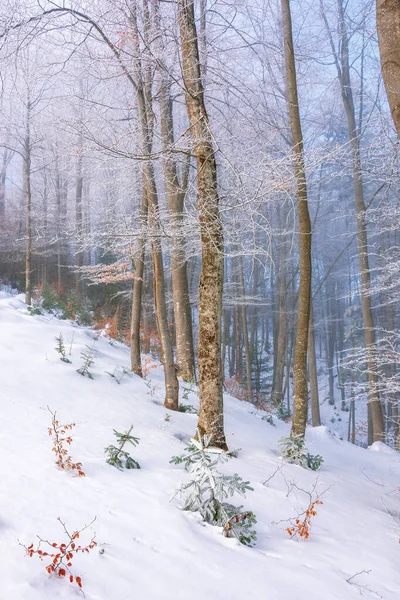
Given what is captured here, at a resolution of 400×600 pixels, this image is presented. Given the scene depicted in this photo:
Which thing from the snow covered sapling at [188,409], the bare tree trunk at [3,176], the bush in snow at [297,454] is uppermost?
the bare tree trunk at [3,176]

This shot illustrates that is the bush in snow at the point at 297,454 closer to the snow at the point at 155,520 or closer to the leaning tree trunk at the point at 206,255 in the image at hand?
the snow at the point at 155,520

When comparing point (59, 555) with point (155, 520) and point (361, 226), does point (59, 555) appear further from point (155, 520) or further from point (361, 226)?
point (361, 226)

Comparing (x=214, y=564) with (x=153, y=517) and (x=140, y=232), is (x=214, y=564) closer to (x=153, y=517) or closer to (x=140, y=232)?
(x=153, y=517)

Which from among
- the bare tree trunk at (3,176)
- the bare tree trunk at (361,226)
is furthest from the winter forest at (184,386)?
the bare tree trunk at (3,176)

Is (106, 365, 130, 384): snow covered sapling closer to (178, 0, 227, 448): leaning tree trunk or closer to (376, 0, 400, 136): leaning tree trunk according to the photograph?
(178, 0, 227, 448): leaning tree trunk

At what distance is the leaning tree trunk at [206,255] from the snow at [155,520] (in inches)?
26.6

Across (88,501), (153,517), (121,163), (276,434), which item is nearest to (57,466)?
(88,501)

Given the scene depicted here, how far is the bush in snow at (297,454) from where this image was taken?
5785 millimetres

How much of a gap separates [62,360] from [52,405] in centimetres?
214

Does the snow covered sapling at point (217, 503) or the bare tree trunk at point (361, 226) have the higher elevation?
the bare tree trunk at point (361, 226)

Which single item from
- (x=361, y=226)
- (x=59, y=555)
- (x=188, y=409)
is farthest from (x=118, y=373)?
(x=361, y=226)

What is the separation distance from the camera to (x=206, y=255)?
4.73 meters

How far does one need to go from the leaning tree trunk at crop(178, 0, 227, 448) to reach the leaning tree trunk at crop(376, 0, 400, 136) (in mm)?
2161

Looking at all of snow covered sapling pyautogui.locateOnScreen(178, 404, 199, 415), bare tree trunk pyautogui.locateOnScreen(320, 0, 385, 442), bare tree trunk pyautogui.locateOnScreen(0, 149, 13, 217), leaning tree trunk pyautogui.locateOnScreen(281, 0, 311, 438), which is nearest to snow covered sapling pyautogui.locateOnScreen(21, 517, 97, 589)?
leaning tree trunk pyautogui.locateOnScreen(281, 0, 311, 438)
